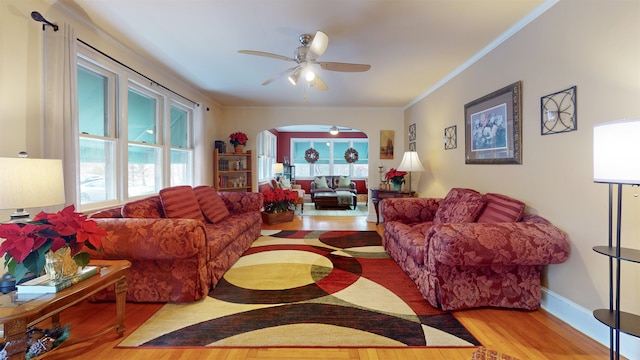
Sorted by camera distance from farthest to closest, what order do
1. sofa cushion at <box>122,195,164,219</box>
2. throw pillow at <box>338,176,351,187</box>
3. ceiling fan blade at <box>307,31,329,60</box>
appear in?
1. throw pillow at <box>338,176,351,187</box>
2. sofa cushion at <box>122,195,164,219</box>
3. ceiling fan blade at <box>307,31,329,60</box>

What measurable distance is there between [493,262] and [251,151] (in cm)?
490

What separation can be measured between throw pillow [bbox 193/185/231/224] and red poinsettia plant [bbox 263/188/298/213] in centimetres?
181

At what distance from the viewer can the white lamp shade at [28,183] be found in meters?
1.52

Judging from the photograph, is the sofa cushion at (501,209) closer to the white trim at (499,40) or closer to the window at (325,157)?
the white trim at (499,40)

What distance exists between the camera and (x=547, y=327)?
6.56 ft

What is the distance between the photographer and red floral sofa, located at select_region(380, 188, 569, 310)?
78.8 inches

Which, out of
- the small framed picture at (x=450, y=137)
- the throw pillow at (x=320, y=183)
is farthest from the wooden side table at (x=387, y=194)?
the throw pillow at (x=320, y=183)

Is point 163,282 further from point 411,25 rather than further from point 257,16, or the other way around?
point 411,25

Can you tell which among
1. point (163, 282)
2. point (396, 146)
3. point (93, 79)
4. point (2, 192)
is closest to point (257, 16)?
point (93, 79)

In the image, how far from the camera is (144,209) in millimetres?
2686

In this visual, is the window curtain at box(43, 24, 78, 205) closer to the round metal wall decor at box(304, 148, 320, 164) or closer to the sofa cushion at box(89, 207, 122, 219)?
the sofa cushion at box(89, 207, 122, 219)

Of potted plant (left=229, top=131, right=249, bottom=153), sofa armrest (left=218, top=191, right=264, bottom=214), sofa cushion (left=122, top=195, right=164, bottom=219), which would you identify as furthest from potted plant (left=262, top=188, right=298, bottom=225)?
sofa cushion (left=122, top=195, right=164, bottom=219)

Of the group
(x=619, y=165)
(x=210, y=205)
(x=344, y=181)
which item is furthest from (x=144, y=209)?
(x=344, y=181)

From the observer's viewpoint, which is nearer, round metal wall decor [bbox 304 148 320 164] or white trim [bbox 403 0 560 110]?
white trim [bbox 403 0 560 110]
